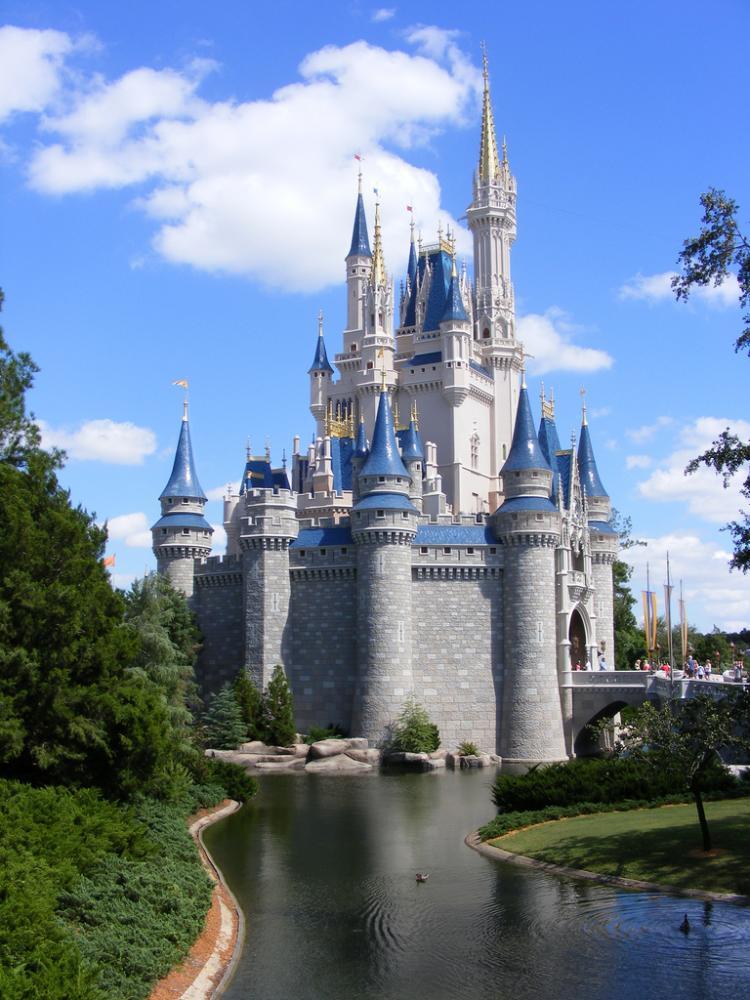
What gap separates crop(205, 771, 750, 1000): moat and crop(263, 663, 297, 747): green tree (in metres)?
16.7

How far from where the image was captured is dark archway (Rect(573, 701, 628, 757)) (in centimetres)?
4444

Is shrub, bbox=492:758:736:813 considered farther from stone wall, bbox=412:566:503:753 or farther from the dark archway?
the dark archway

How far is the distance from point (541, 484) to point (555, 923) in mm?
29485

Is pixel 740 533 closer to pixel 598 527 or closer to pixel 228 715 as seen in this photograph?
pixel 228 715

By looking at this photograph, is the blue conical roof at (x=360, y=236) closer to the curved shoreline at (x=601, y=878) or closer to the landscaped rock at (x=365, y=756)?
the landscaped rock at (x=365, y=756)

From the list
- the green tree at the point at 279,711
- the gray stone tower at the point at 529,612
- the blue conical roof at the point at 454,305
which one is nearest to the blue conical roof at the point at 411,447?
the gray stone tower at the point at 529,612

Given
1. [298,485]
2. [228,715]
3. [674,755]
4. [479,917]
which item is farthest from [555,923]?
[298,485]

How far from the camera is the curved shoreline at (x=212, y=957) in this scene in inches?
561

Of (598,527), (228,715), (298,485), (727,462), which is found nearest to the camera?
(727,462)

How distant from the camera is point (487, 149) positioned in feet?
199

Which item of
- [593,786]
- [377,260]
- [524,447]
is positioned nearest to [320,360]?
[377,260]

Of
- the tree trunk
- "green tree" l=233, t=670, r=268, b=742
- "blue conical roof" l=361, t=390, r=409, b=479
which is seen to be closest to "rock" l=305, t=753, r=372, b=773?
"green tree" l=233, t=670, r=268, b=742

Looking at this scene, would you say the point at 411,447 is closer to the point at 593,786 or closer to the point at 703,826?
the point at 593,786

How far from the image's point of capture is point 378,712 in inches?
1674
